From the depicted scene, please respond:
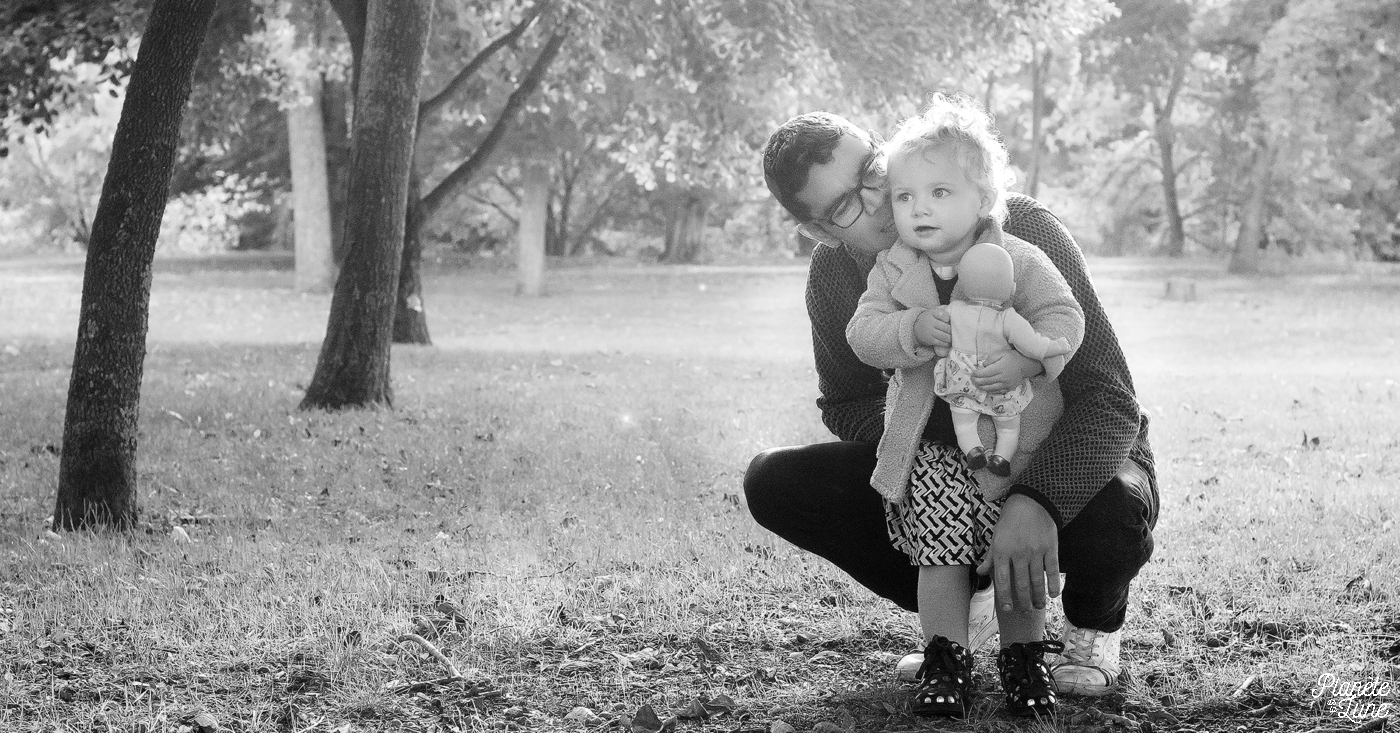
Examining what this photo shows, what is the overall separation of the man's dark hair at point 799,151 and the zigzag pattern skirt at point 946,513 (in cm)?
71

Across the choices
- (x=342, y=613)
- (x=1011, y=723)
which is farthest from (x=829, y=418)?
(x=342, y=613)

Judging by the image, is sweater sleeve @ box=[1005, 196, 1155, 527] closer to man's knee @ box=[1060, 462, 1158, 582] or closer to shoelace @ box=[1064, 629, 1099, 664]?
A: man's knee @ box=[1060, 462, 1158, 582]

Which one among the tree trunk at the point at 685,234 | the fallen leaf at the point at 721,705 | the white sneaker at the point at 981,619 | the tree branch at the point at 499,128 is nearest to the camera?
the fallen leaf at the point at 721,705

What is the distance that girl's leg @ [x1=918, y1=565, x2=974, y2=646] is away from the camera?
3.15 meters

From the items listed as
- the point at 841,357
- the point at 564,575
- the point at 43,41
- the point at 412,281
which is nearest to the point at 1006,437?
the point at 841,357

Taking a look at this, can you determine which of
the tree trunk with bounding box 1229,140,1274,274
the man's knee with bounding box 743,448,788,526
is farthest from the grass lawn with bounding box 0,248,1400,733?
the tree trunk with bounding box 1229,140,1274,274

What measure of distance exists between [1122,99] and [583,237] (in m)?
15.8

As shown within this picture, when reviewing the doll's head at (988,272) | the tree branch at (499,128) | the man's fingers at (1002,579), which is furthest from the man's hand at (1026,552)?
the tree branch at (499,128)

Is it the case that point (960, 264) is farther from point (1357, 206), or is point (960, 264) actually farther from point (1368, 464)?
point (1357, 206)

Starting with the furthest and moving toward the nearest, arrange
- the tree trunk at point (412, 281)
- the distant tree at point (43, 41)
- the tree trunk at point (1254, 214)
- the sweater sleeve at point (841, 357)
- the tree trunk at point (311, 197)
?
1. the tree trunk at point (1254, 214)
2. the tree trunk at point (311, 197)
3. the tree trunk at point (412, 281)
4. the distant tree at point (43, 41)
5. the sweater sleeve at point (841, 357)

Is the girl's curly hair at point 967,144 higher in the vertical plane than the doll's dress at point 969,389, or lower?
higher

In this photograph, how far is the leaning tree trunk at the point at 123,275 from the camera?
193 inches

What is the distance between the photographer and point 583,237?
3884 centimetres

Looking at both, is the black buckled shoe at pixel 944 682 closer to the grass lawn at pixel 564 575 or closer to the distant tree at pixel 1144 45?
the grass lawn at pixel 564 575
